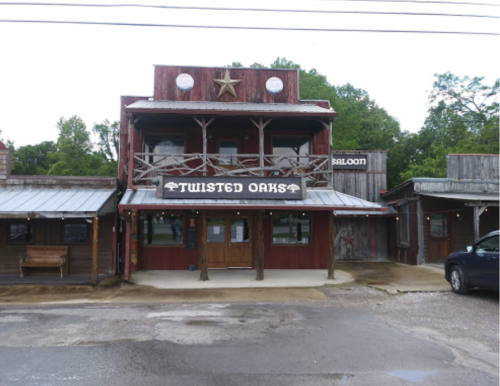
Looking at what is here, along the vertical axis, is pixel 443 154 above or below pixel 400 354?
above

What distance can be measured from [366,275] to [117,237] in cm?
900

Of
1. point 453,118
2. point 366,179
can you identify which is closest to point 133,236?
point 366,179

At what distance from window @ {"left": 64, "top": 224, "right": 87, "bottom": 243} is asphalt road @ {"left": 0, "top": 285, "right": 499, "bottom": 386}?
16.1 ft

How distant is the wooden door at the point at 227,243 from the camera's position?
14.2 metres

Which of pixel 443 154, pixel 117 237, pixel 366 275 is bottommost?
pixel 366 275

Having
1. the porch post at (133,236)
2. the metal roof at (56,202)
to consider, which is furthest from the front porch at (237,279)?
the metal roof at (56,202)

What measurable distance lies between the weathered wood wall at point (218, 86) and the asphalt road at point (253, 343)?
884 centimetres

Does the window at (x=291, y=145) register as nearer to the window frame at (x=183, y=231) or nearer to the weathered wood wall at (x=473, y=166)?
the window frame at (x=183, y=231)

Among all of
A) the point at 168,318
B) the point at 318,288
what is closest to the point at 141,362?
the point at 168,318

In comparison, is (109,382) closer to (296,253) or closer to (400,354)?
(400,354)

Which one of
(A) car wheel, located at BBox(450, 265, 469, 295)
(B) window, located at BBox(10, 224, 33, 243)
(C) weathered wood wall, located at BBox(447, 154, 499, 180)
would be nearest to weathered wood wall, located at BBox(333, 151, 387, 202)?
(C) weathered wood wall, located at BBox(447, 154, 499, 180)

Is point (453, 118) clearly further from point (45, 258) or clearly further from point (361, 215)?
point (45, 258)

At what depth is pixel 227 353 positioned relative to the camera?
5.45 m

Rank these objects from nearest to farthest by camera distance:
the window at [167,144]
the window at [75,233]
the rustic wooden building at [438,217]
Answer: the window at [75,233], the window at [167,144], the rustic wooden building at [438,217]
